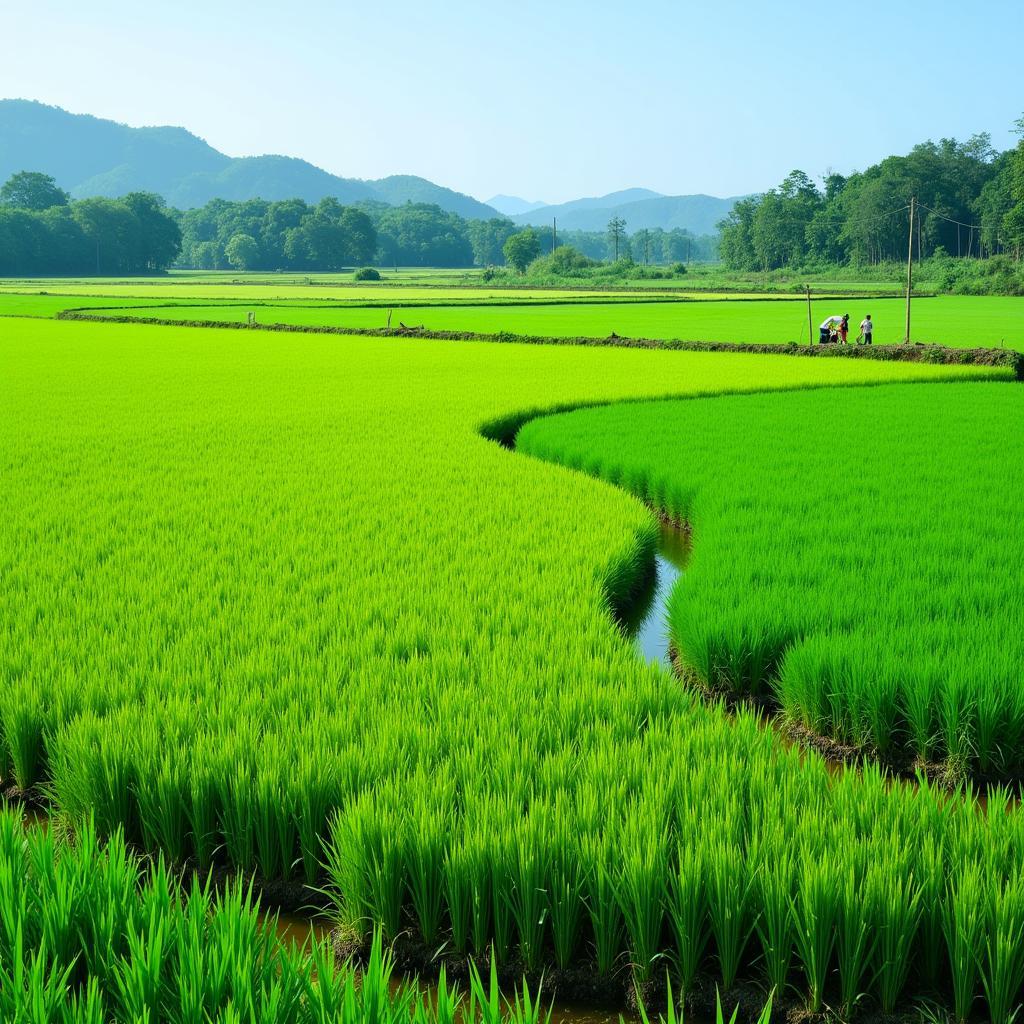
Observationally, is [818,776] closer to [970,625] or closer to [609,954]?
[609,954]

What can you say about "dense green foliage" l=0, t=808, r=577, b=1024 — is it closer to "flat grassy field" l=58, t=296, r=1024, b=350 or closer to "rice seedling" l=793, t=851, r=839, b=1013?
"rice seedling" l=793, t=851, r=839, b=1013

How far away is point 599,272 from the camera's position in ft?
272

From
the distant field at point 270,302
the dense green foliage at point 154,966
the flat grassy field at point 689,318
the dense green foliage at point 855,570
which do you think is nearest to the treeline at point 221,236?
the distant field at point 270,302

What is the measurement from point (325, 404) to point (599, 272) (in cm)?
7181

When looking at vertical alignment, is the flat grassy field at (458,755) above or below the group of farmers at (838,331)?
below

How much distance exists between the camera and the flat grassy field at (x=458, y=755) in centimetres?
254

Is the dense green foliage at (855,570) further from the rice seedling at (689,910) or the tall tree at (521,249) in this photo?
the tall tree at (521,249)

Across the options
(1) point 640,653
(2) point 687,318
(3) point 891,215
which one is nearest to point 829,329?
(2) point 687,318

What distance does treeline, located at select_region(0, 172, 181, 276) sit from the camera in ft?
293

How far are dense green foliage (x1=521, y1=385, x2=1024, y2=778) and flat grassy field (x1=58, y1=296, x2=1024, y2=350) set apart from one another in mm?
15100

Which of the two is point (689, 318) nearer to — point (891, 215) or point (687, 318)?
point (687, 318)

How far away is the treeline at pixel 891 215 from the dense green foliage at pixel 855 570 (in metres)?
75.9

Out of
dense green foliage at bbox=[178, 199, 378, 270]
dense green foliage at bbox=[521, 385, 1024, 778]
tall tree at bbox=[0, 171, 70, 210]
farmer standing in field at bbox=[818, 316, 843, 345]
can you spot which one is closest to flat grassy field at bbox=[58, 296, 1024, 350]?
farmer standing in field at bbox=[818, 316, 843, 345]

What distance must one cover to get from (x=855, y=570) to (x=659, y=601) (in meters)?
1.50
